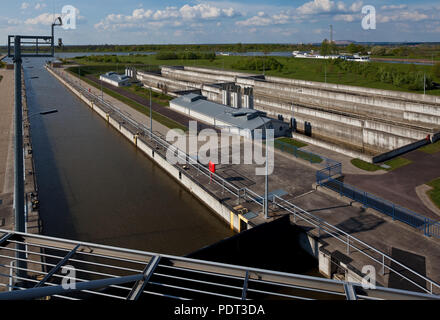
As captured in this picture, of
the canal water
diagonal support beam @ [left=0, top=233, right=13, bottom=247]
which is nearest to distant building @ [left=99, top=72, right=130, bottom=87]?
the canal water

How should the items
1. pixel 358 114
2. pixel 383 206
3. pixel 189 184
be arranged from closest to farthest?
pixel 383 206 → pixel 189 184 → pixel 358 114

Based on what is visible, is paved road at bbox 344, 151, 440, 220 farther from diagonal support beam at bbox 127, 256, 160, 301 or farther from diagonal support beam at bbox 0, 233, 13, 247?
diagonal support beam at bbox 0, 233, 13, 247

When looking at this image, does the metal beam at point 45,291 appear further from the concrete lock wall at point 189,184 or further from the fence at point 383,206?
the fence at point 383,206

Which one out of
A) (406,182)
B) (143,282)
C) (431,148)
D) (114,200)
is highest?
(431,148)

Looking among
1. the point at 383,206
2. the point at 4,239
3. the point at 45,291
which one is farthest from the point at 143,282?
the point at 383,206

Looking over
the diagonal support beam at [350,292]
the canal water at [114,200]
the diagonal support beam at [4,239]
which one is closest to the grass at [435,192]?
the canal water at [114,200]

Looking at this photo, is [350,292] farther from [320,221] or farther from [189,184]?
[189,184]

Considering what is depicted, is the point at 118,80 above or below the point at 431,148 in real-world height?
above
